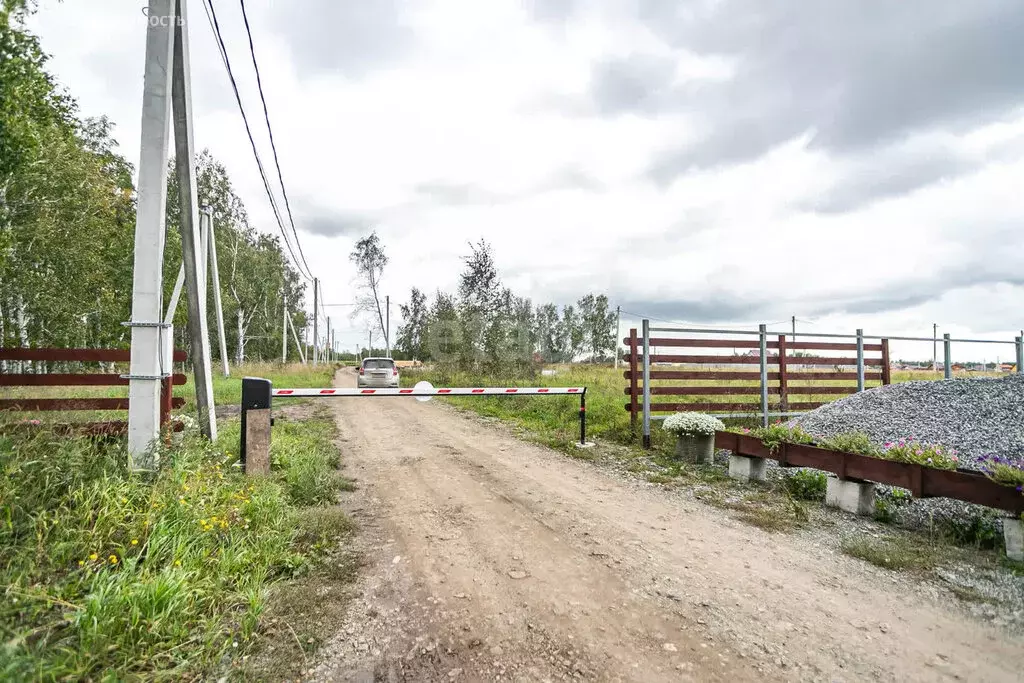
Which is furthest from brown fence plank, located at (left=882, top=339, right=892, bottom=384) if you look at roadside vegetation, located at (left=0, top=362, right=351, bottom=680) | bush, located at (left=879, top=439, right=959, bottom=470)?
roadside vegetation, located at (left=0, top=362, right=351, bottom=680)

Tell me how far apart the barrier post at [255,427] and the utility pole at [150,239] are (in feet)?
2.99

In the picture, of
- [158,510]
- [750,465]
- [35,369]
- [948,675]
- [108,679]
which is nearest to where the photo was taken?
[108,679]

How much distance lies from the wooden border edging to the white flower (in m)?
0.80

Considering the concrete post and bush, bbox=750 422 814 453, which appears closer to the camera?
bush, bbox=750 422 814 453

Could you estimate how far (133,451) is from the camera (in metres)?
4.47

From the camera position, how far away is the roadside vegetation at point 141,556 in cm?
246

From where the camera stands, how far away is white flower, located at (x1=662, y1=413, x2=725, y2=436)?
694 centimetres

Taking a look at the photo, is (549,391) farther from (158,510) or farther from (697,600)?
(158,510)

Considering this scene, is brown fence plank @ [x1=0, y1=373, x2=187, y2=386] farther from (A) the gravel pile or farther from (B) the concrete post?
(A) the gravel pile

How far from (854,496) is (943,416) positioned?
3.18 metres

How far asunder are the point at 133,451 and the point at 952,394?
1074 cm

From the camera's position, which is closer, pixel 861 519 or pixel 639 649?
pixel 639 649

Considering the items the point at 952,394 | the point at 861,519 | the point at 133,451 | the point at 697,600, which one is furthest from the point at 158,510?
the point at 952,394

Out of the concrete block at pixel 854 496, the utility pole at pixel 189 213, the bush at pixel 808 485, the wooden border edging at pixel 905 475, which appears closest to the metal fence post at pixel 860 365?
the bush at pixel 808 485
